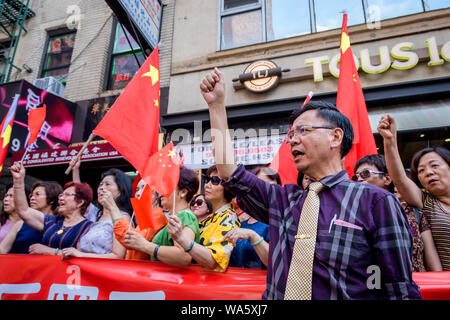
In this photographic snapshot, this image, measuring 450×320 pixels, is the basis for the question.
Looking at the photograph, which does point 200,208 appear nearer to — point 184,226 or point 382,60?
point 184,226

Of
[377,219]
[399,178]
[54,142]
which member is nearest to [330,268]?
[377,219]

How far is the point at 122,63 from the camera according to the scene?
304 inches

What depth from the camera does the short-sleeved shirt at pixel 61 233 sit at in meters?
2.85

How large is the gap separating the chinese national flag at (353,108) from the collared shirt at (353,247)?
1785mm

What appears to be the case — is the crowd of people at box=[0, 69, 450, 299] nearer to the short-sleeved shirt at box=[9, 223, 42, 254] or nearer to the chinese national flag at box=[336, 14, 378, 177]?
the chinese national flag at box=[336, 14, 378, 177]

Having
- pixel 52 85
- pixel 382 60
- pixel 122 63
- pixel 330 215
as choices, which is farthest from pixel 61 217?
pixel 382 60

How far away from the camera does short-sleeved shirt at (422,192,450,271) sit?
195 centimetres

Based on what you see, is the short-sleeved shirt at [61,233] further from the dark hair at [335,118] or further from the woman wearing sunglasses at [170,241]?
the dark hair at [335,118]

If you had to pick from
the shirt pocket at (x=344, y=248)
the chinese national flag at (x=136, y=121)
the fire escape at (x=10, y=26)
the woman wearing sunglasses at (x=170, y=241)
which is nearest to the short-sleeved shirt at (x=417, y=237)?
the shirt pocket at (x=344, y=248)

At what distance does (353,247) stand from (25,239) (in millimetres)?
3547

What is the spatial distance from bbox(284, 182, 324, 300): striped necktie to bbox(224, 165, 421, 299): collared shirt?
3 cm

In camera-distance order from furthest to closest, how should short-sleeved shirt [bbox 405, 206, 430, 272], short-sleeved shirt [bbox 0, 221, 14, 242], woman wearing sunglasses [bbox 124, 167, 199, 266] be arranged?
short-sleeved shirt [bbox 0, 221, 14, 242] → short-sleeved shirt [bbox 405, 206, 430, 272] → woman wearing sunglasses [bbox 124, 167, 199, 266]

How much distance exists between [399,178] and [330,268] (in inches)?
52.2

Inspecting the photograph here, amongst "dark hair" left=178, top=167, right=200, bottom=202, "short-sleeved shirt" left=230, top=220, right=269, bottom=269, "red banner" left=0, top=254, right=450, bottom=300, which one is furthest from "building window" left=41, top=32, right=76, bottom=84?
"short-sleeved shirt" left=230, top=220, right=269, bottom=269
